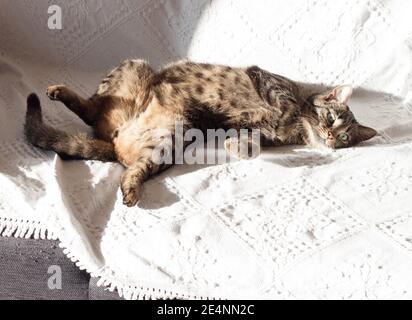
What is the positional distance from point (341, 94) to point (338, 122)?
12cm

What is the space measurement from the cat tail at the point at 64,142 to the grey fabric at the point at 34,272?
312 mm

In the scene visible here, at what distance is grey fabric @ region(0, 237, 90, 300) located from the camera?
1220 millimetres

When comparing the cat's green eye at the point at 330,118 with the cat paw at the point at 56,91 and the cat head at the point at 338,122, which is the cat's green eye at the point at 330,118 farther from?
the cat paw at the point at 56,91

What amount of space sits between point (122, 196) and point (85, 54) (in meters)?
0.78

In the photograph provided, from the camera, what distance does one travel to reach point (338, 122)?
168 cm

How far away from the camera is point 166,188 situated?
4.69ft

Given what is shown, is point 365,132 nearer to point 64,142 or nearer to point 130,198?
point 130,198

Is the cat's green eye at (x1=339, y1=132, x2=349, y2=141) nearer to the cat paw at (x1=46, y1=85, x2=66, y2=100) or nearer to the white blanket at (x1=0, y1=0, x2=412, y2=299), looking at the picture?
the white blanket at (x1=0, y1=0, x2=412, y2=299)

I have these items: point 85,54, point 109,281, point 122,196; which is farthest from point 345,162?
point 85,54

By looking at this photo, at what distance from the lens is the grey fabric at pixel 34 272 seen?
1220 mm

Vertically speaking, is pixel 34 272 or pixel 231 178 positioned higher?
pixel 231 178

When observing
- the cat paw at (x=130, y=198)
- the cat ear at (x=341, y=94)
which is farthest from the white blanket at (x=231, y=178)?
the cat ear at (x=341, y=94)

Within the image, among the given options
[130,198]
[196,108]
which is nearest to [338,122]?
[196,108]
